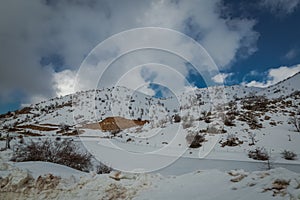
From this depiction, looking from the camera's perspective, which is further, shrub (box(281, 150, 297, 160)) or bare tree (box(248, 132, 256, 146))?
bare tree (box(248, 132, 256, 146))

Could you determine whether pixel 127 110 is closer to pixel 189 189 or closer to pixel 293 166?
pixel 293 166

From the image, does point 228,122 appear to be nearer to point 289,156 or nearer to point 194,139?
point 194,139

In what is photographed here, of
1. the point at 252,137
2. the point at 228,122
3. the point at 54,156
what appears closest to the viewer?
the point at 54,156

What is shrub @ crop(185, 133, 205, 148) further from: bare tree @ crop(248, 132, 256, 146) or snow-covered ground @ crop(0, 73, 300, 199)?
bare tree @ crop(248, 132, 256, 146)

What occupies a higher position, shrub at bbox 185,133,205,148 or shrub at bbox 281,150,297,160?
shrub at bbox 185,133,205,148

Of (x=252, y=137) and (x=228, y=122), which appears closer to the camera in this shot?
(x=252, y=137)

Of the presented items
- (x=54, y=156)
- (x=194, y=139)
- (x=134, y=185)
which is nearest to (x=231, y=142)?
(x=194, y=139)

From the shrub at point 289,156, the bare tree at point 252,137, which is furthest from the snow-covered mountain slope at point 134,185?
the bare tree at point 252,137

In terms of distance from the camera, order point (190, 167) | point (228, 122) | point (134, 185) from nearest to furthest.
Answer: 1. point (134, 185)
2. point (190, 167)
3. point (228, 122)

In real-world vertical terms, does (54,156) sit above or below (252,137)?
below

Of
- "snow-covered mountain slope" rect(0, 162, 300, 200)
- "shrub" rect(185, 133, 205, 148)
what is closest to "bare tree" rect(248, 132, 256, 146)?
"shrub" rect(185, 133, 205, 148)

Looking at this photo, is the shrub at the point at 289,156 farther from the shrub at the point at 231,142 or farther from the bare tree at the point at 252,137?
the shrub at the point at 231,142

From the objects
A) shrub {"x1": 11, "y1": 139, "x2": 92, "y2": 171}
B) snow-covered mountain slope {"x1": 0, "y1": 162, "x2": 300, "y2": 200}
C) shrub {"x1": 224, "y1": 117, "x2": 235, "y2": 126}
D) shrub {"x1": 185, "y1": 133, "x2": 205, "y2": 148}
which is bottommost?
snow-covered mountain slope {"x1": 0, "y1": 162, "x2": 300, "y2": 200}

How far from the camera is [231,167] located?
11617 millimetres
